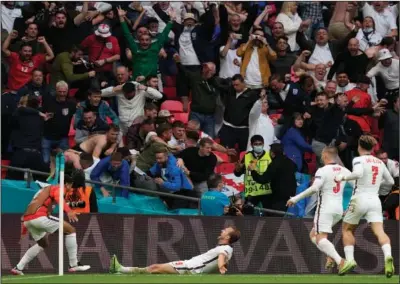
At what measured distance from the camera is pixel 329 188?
1958 cm

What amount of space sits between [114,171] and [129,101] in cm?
214

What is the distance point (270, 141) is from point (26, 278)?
7.66 metres

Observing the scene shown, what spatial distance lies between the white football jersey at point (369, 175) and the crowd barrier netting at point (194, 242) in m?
3.33

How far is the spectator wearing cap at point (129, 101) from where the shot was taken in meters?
25.5

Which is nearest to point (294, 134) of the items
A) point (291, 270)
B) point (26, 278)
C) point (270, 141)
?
point (270, 141)

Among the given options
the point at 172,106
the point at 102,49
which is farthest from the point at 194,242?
the point at 102,49

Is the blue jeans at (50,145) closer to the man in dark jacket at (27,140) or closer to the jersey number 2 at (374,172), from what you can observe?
the man in dark jacket at (27,140)


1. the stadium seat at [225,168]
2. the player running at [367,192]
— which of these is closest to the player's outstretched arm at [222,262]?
the player running at [367,192]

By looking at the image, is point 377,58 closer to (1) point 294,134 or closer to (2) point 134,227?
(1) point 294,134

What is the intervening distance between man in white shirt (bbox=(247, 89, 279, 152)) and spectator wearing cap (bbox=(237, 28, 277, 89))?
1296 millimetres

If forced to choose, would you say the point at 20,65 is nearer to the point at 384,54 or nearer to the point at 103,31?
the point at 103,31

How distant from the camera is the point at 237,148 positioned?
1011 inches

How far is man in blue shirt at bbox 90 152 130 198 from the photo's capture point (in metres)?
23.7

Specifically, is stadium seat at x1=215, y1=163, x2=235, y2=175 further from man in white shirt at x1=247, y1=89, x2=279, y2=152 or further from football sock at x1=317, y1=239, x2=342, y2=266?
football sock at x1=317, y1=239, x2=342, y2=266
